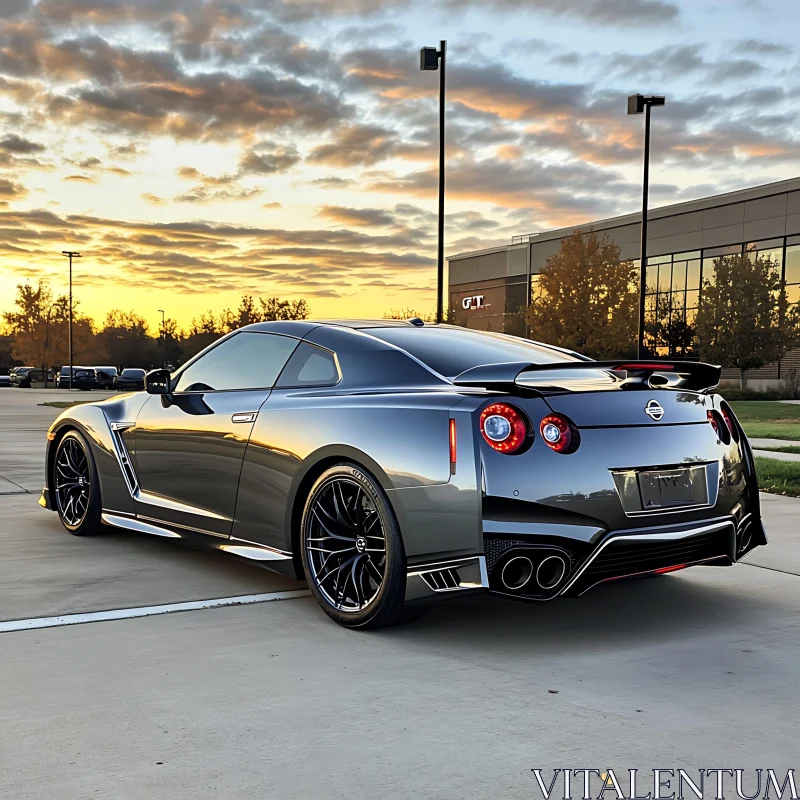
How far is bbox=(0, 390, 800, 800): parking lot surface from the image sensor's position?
10.4 ft

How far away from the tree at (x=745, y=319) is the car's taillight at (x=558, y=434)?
42.1 m

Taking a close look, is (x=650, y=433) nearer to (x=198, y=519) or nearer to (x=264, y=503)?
(x=264, y=503)

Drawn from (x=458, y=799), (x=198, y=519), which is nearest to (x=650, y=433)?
(x=458, y=799)

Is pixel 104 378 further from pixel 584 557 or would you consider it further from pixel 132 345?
pixel 584 557

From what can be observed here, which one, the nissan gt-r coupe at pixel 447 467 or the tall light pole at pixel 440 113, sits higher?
the tall light pole at pixel 440 113

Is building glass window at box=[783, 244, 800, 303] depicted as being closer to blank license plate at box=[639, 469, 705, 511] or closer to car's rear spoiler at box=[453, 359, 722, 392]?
car's rear spoiler at box=[453, 359, 722, 392]

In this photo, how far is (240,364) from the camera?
6113 millimetres

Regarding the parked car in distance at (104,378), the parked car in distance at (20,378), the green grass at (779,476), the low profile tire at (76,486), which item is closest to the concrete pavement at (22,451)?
the low profile tire at (76,486)

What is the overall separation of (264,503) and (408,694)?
178 centimetres

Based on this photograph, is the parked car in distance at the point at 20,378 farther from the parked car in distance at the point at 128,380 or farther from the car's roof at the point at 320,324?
the car's roof at the point at 320,324

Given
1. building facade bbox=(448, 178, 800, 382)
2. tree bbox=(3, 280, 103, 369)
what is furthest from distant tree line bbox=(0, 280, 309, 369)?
building facade bbox=(448, 178, 800, 382)

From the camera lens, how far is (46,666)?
423cm

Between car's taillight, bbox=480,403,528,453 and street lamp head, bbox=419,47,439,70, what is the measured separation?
1735 centimetres

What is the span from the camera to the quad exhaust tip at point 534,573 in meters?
4.45
